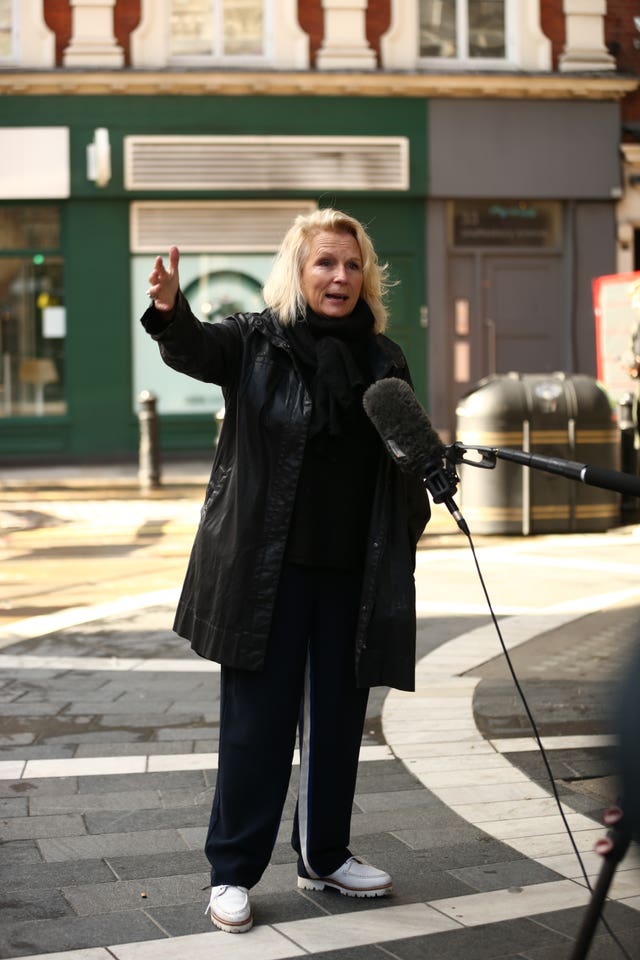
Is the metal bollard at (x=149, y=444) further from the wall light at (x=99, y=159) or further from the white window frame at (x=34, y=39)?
the white window frame at (x=34, y=39)

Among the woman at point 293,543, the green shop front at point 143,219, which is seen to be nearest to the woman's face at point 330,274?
the woman at point 293,543

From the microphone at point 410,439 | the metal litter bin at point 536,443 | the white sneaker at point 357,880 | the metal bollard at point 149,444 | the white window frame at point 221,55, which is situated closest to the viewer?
the microphone at point 410,439

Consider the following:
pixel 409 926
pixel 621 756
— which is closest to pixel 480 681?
pixel 409 926

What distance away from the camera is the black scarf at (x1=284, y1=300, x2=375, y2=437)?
3.84 metres

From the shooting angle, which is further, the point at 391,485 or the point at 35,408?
the point at 35,408

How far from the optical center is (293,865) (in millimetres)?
4355

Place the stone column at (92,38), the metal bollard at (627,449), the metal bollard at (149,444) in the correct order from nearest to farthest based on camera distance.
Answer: the metal bollard at (627,449) → the metal bollard at (149,444) → the stone column at (92,38)

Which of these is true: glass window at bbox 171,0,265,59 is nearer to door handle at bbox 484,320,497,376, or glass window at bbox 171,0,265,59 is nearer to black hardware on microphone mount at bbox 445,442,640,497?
door handle at bbox 484,320,497,376

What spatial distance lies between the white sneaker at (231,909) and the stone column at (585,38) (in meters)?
A: 17.2

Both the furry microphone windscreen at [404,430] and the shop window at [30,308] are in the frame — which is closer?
the furry microphone windscreen at [404,430]

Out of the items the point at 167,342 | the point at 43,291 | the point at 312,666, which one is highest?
the point at 43,291

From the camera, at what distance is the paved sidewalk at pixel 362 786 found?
3.79 meters

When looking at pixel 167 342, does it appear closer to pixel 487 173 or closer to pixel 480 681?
pixel 480 681

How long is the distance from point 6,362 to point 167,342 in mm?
15562
